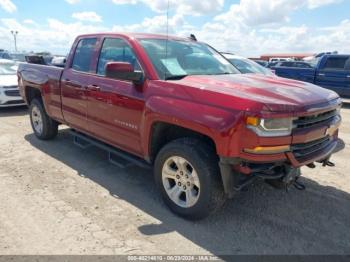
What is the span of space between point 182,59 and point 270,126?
172 centimetres

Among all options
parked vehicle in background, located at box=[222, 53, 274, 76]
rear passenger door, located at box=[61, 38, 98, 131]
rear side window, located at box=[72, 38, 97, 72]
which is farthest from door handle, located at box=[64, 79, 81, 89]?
parked vehicle in background, located at box=[222, 53, 274, 76]

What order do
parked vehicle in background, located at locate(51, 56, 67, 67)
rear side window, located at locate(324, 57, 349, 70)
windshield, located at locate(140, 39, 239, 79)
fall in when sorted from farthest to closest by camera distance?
rear side window, located at locate(324, 57, 349, 70), parked vehicle in background, located at locate(51, 56, 67, 67), windshield, located at locate(140, 39, 239, 79)

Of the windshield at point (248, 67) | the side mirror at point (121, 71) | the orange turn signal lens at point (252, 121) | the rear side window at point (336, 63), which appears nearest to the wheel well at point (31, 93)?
the side mirror at point (121, 71)

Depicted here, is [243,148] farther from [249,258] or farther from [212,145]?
[249,258]

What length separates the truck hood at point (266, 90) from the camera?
3107 millimetres

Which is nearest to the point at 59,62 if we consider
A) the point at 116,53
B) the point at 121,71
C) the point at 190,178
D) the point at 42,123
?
the point at 42,123

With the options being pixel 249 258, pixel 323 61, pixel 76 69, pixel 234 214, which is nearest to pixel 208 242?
pixel 249 258

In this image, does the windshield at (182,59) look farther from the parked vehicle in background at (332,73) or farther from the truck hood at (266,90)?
the parked vehicle in background at (332,73)

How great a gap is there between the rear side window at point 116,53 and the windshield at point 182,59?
0.64 feet

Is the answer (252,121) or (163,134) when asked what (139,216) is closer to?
(163,134)

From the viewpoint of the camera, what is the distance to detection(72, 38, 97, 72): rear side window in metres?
4.99

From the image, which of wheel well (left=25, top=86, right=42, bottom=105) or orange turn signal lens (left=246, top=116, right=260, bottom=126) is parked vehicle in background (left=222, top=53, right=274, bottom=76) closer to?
wheel well (left=25, top=86, right=42, bottom=105)

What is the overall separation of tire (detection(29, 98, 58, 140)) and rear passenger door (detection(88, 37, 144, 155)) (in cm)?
179

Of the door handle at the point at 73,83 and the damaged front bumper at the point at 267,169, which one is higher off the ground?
the door handle at the point at 73,83
